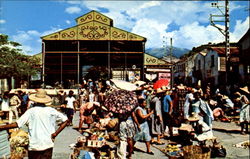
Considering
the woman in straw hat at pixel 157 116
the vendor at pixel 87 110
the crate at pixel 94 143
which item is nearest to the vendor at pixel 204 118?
the woman in straw hat at pixel 157 116

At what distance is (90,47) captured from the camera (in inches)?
1105

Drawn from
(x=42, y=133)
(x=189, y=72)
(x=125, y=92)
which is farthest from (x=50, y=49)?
(x=189, y=72)

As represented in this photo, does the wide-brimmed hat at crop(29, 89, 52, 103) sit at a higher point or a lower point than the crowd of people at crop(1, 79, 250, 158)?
higher

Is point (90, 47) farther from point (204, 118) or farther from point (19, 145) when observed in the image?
point (19, 145)

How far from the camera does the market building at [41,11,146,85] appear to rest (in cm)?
2512

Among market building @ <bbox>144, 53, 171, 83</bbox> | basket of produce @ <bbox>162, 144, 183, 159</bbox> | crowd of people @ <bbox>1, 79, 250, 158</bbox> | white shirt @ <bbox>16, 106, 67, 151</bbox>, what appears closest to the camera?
white shirt @ <bbox>16, 106, 67, 151</bbox>

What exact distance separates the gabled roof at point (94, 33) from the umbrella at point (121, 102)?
61.6 ft

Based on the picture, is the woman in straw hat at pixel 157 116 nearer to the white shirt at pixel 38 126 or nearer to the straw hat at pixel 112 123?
the straw hat at pixel 112 123

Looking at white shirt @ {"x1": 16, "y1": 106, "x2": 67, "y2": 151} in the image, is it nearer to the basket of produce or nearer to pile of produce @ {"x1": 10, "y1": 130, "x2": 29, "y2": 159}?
pile of produce @ {"x1": 10, "y1": 130, "x2": 29, "y2": 159}

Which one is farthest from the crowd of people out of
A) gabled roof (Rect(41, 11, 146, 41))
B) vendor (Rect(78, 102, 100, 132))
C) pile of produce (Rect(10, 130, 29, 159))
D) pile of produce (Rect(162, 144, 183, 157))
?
gabled roof (Rect(41, 11, 146, 41))

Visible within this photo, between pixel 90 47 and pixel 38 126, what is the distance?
2376 centimetres

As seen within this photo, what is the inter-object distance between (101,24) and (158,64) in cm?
598

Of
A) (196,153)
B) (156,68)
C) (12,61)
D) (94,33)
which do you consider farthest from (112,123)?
(156,68)

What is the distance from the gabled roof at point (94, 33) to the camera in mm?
25094
